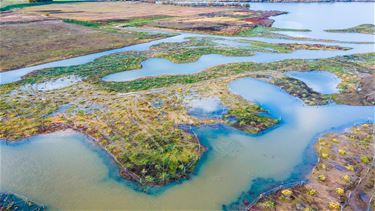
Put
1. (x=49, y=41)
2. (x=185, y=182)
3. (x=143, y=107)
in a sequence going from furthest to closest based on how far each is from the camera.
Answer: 1. (x=49, y=41)
2. (x=143, y=107)
3. (x=185, y=182)

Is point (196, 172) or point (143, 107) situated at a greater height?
point (143, 107)

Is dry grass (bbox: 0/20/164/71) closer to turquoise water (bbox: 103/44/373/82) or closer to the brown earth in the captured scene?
the brown earth

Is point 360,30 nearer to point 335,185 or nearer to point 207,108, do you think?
point 207,108

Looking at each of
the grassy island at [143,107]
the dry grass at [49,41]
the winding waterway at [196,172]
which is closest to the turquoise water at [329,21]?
the grassy island at [143,107]

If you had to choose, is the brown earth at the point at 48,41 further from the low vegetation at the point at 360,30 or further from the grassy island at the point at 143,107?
the low vegetation at the point at 360,30

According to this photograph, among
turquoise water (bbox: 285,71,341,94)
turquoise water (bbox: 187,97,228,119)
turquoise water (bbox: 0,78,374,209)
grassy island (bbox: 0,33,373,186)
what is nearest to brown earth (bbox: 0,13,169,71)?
grassy island (bbox: 0,33,373,186)

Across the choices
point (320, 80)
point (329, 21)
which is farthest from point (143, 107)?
point (329, 21)

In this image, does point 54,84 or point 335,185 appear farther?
point 54,84

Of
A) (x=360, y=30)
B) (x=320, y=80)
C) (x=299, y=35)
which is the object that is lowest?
(x=320, y=80)
